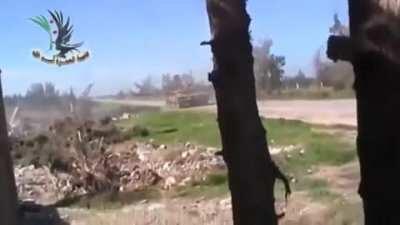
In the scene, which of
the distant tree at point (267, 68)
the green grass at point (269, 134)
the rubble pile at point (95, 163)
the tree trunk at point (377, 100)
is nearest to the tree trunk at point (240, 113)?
the tree trunk at point (377, 100)

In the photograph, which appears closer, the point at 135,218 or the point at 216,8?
the point at 216,8

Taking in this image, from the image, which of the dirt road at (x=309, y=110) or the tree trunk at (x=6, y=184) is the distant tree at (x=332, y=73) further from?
the tree trunk at (x=6, y=184)

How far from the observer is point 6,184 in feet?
6.36

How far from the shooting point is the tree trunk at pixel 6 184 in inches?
75.1

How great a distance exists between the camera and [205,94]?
9.50 ft

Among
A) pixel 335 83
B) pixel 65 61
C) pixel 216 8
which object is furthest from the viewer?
pixel 65 61

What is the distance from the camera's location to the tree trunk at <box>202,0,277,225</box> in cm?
186

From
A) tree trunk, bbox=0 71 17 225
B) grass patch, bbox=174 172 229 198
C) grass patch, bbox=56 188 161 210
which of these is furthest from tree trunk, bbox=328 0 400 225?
grass patch, bbox=56 188 161 210

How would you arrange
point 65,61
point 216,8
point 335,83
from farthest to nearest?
1. point 65,61
2. point 335,83
3. point 216,8

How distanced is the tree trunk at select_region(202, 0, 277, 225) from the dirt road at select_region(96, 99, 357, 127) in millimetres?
899

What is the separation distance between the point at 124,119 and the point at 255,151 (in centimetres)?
129

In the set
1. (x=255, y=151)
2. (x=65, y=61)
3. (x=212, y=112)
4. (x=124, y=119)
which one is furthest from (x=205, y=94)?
(x=255, y=151)

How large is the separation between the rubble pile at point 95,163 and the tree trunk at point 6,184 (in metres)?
1.07

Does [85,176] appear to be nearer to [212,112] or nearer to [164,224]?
[164,224]
